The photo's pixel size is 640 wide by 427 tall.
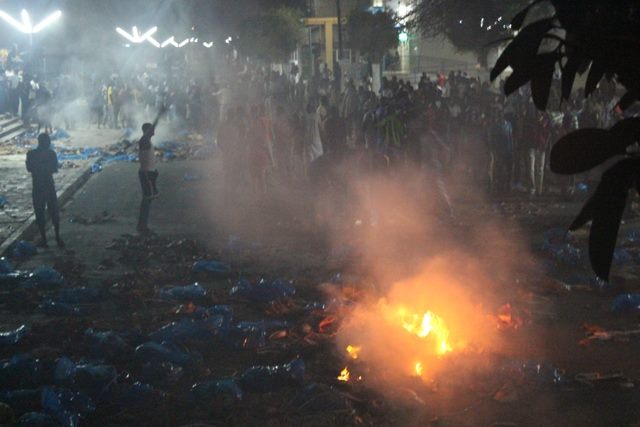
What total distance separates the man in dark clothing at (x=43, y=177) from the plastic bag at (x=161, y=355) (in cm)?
588

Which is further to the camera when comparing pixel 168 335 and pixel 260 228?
pixel 260 228

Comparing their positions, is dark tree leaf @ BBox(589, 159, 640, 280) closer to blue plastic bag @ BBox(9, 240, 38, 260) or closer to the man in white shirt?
blue plastic bag @ BBox(9, 240, 38, 260)

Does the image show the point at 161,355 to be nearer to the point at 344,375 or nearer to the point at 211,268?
the point at 344,375

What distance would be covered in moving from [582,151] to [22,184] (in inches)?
737

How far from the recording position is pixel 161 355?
724 cm

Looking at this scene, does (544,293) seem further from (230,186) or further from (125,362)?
(230,186)

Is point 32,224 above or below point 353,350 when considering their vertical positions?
below

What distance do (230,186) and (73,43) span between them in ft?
166

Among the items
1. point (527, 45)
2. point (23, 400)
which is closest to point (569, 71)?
point (527, 45)

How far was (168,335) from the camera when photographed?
7.80 meters

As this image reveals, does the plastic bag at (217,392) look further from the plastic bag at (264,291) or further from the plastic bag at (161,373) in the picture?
the plastic bag at (264,291)

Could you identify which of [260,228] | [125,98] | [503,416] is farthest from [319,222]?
[125,98]

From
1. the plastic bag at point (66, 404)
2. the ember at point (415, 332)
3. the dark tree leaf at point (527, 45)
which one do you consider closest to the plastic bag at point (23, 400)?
the plastic bag at point (66, 404)

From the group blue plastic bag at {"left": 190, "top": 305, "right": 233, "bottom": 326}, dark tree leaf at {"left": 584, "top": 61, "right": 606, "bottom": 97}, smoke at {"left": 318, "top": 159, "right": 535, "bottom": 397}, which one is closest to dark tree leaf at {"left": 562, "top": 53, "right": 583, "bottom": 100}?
dark tree leaf at {"left": 584, "top": 61, "right": 606, "bottom": 97}
